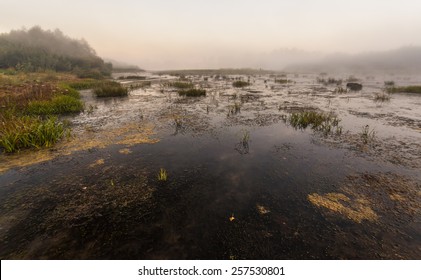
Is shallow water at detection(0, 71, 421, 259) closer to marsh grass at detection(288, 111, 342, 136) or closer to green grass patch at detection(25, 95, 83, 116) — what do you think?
marsh grass at detection(288, 111, 342, 136)

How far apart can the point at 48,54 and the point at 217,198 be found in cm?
9106

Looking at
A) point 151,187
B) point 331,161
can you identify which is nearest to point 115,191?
point 151,187

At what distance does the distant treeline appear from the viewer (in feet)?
185

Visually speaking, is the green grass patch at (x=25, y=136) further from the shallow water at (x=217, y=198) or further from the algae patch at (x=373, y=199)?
the algae patch at (x=373, y=199)

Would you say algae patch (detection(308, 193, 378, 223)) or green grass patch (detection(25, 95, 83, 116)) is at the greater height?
green grass patch (detection(25, 95, 83, 116))

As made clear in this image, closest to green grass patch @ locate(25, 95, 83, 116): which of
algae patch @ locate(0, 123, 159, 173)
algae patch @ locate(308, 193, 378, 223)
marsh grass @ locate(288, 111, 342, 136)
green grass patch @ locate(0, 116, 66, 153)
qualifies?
green grass patch @ locate(0, 116, 66, 153)

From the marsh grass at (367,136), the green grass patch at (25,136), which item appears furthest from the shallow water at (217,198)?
the green grass patch at (25,136)

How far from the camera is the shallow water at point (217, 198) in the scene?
172 inches

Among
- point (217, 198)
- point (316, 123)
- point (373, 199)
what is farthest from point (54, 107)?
point (373, 199)

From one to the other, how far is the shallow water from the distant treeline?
50161 millimetres

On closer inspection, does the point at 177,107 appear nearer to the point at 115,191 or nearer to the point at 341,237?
the point at 115,191

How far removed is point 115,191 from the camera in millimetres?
6254

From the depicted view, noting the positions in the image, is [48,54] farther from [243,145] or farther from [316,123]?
[316,123]

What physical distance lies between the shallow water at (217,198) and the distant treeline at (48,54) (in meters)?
50.2
